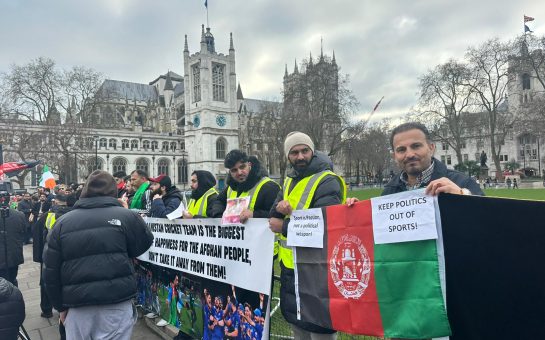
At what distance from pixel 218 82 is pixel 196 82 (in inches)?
152

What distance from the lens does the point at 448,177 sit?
2373mm

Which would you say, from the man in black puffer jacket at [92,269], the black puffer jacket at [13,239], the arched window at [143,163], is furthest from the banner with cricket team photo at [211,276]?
the arched window at [143,163]

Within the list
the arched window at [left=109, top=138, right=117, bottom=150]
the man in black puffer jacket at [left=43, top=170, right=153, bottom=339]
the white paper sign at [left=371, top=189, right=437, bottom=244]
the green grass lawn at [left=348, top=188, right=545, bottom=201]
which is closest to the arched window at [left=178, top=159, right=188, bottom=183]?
the arched window at [left=109, top=138, right=117, bottom=150]

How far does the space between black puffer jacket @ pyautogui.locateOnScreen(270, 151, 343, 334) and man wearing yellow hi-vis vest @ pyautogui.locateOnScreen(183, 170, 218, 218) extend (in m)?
1.77

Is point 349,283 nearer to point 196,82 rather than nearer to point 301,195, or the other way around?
point 301,195

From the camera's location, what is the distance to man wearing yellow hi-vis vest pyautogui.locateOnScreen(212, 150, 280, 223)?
12.1ft

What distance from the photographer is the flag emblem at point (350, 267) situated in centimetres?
250

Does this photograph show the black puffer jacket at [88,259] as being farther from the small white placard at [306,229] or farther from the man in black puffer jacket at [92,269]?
the small white placard at [306,229]

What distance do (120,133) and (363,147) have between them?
4060 cm

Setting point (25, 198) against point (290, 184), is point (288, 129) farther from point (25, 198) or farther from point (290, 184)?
point (290, 184)

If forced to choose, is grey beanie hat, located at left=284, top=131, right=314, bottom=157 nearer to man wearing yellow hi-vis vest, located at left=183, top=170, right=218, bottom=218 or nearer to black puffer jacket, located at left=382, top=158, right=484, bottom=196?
black puffer jacket, located at left=382, top=158, right=484, bottom=196

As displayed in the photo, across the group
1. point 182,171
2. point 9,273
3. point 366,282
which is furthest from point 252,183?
point 182,171

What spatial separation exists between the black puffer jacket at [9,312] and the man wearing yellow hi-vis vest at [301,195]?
6.98 ft

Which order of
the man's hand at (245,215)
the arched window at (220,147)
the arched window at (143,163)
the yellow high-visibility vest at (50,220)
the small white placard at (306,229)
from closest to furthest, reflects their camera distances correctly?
1. the small white placard at (306,229)
2. the man's hand at (245,215)
3. the yellow high-visibility vest at (50,220)
4. the arched window at (220,147)
5. the arched window at (143,163)
